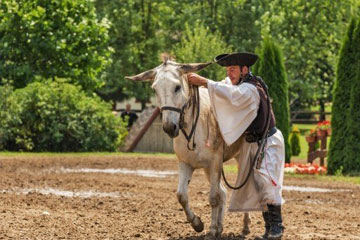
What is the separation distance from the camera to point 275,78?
2383 cm

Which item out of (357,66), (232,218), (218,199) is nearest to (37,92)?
(357,66)

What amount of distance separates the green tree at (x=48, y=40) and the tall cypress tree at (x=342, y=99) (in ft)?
50.4

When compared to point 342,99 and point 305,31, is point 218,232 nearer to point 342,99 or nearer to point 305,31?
point 342,99

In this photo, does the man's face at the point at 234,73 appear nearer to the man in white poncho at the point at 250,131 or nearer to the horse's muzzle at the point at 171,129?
the man in white poncho at the point at 250,131

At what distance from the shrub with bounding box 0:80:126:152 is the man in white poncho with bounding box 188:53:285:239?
788 inches

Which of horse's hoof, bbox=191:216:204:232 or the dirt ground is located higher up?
horse's hoof, bbox=191:216:204:232

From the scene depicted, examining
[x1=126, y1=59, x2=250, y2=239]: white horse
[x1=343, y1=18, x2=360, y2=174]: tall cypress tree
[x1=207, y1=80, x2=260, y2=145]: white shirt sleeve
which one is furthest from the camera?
[x1=343, y1=18, x2=360, y2=174]: tall cypress tree

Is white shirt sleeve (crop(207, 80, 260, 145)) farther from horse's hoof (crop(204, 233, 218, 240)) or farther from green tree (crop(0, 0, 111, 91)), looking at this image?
green tree (crop(0, 0, 111, 91))

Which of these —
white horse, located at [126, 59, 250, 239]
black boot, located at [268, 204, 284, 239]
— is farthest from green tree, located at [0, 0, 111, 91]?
black boot, located at [268, 204, 284, 239]

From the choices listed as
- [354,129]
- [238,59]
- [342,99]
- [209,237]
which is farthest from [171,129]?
[342,99]

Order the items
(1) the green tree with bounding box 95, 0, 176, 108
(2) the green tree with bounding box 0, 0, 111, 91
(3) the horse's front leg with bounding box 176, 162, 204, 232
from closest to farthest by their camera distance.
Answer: (3) the horse's front leg with bounding box 176, 162, 204, 232, (2) the green tree with bounding box 0, 0, 111, 91, (1) the green tree with bounding box 95, 0, 176, 108

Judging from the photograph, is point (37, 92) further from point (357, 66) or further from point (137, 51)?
point (137, 51)

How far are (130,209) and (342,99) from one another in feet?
32.9

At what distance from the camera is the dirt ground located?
9.43 m
